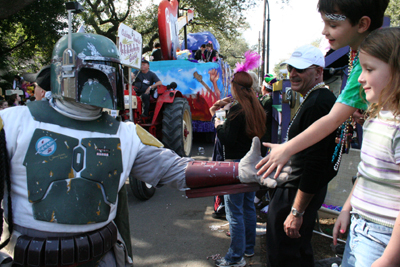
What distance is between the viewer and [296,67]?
2.02 meters

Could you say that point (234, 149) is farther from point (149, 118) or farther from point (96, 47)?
point (149, 118)

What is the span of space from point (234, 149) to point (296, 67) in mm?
1110

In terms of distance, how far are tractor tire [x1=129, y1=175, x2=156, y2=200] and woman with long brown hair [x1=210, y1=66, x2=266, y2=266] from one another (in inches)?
76.3

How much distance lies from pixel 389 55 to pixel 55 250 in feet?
5.52

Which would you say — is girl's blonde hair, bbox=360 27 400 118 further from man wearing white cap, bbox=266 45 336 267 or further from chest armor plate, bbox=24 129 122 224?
chest armor plate, bbox=24 129 122 224

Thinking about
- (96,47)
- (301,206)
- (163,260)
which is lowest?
(163,260)

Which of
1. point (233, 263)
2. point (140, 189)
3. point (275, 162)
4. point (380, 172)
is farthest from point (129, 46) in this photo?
point (380, 172)

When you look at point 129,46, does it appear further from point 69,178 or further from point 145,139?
point 69,178

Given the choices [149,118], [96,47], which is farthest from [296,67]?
[149,118]

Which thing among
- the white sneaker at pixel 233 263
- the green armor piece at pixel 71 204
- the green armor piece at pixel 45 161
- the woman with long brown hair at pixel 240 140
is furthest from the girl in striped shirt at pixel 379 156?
the white sneaker at pixel 233 263

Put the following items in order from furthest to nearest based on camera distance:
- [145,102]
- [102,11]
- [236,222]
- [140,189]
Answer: [102,11] → [145,102] → [140,189] → [236,222]

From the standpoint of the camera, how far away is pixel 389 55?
119 cm

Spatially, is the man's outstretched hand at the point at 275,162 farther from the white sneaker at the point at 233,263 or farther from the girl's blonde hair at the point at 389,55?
the white sneaker at the point at 233,263

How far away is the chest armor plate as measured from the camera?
137 cm
